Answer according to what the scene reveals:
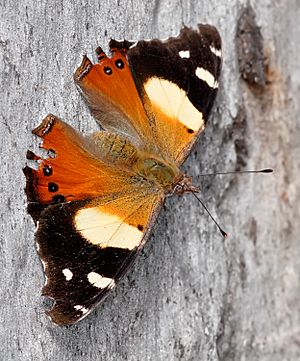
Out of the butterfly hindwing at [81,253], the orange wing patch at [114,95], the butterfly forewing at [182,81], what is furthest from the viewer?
the butterfly forewing at [182,81]

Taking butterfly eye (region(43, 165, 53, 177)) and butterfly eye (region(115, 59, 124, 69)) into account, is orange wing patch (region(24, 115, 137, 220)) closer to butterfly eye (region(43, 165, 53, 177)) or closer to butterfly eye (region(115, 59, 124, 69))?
butterfly eye (region(43, 165, 53, 177))

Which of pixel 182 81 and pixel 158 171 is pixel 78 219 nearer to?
pixel 158 171

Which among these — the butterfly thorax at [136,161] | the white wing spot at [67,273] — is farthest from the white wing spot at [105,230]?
the butterfly thorax at [136,161]

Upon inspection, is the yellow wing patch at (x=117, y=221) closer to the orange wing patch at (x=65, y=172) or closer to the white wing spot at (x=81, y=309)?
the orange wing patch at (x=65, y=172)

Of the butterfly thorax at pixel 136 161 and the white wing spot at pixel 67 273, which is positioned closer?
the white wing spot at pixel 67 273

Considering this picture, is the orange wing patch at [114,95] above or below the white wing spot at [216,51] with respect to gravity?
below

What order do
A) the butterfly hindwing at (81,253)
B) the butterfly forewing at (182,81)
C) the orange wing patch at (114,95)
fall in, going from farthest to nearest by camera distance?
the butterfly forewing at (182,81)
the orange wing patch at (114,95)
the butterfly hindwing at (81,253)

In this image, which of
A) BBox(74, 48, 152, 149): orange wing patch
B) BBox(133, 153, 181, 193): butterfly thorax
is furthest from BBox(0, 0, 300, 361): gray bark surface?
BBox(133, 153, 181, 193): butterfly thorax

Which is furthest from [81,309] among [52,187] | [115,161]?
[115,161]

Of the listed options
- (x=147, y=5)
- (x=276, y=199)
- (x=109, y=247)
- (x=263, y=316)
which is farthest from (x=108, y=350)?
(x=147, y=5)
